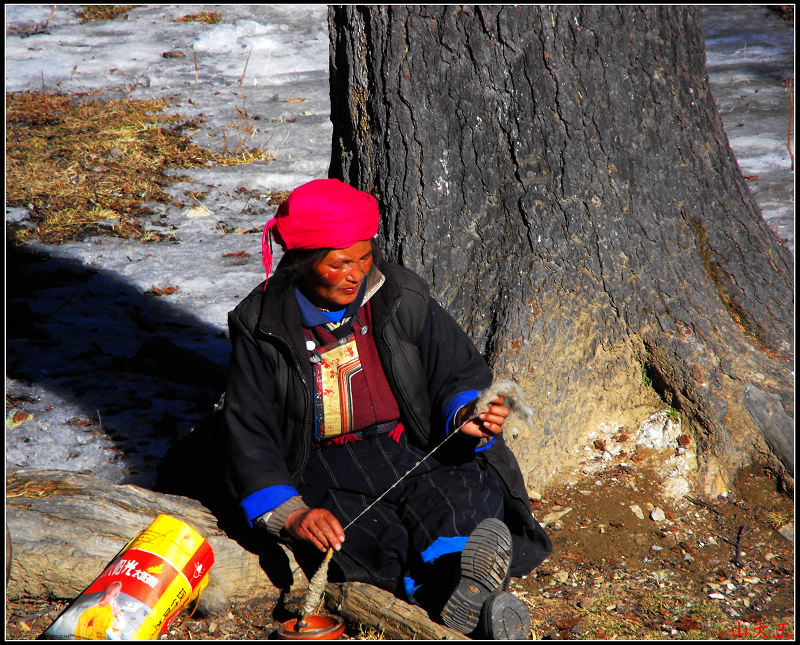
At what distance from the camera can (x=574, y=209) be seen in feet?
10.5

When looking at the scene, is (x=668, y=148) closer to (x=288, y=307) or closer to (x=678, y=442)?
(x=678, y=442)

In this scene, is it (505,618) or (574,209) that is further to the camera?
(574,209)

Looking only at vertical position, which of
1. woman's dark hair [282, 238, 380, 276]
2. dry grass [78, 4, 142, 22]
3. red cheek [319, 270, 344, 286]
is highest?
dry grass [78, 4, 142, 22]

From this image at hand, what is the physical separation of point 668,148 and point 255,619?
2645 mm

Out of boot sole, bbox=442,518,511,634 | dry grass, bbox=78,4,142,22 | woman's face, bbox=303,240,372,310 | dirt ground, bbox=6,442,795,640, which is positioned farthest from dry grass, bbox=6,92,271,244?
boot sole, bbox=442,518,511,634

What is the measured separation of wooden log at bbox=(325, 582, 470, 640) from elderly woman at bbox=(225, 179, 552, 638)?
69 millimetres

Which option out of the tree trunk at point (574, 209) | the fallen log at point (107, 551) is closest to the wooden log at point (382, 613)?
the fallen log at point (107, 551)

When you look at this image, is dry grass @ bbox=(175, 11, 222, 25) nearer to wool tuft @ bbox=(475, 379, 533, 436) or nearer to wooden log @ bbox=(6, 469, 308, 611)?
wooden log @ bbox=(6, 469, 308, 611)

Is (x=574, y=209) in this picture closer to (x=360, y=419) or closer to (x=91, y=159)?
(x=360, y=419)

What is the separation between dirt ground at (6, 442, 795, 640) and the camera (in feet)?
8.58

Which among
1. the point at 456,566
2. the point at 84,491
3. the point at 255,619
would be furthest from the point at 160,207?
the point at 456,566

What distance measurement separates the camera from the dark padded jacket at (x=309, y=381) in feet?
8.96

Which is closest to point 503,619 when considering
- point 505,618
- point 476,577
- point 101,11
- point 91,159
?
point 505,618

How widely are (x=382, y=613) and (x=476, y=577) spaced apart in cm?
39
